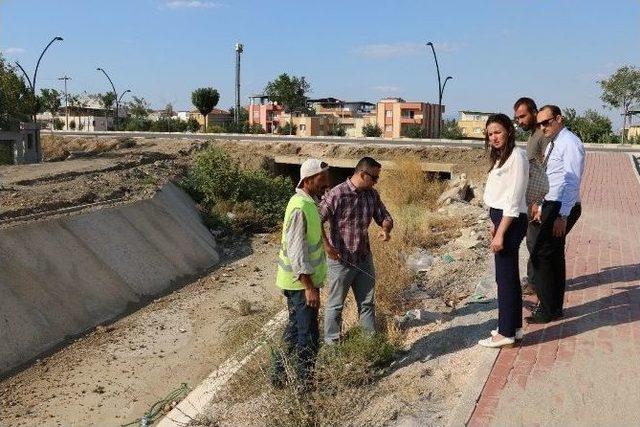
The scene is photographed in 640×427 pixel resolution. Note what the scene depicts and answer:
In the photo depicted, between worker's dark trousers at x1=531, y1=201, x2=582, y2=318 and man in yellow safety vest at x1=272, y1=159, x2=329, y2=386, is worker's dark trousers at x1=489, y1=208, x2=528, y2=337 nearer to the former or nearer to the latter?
worker's dark trousers at x1=531, y1=201, x2=582, y2=318

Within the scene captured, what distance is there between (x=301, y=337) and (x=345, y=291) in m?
0.58

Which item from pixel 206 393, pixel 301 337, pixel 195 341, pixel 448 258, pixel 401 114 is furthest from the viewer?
pixel 401 114

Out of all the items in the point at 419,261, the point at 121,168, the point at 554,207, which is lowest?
the point at 419,261

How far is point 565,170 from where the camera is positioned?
5.29 m

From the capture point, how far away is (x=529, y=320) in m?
5.44

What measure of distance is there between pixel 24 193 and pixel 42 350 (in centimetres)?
578

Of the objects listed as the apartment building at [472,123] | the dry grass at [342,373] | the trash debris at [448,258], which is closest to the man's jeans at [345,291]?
the dry grass at [342,373]

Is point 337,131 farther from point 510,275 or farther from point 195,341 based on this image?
point 510,275

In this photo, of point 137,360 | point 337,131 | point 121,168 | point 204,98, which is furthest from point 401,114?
point 137,360

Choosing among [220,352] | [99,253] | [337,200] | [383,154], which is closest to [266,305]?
[220,352]

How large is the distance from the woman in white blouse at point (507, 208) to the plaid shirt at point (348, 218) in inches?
41.2

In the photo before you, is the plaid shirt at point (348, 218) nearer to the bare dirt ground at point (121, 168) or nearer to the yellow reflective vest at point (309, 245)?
the yellow reflective vest at point (309, 245)

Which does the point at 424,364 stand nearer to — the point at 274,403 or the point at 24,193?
the point at 274,403

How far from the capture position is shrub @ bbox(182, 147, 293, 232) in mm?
16250
